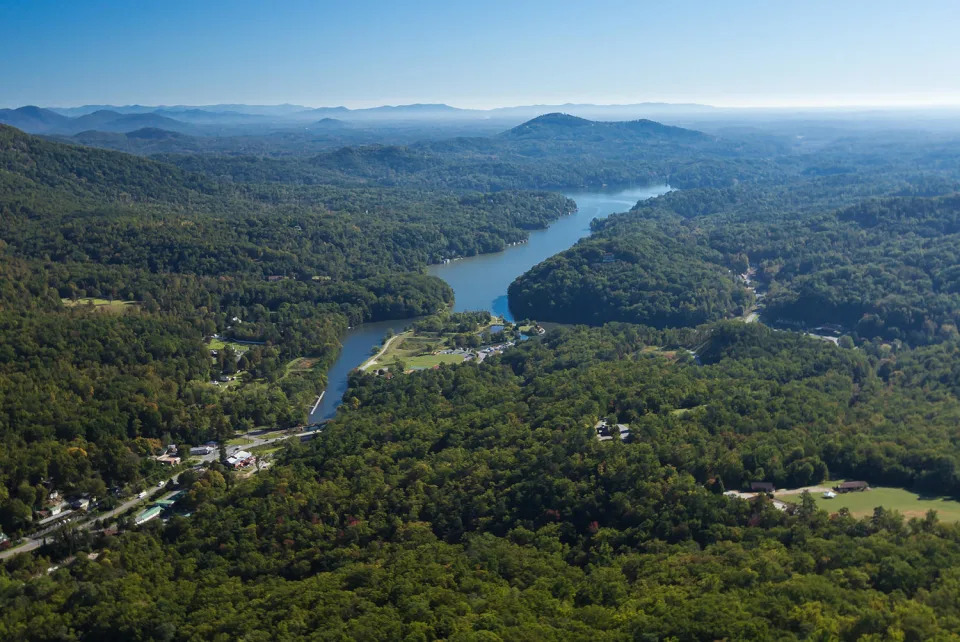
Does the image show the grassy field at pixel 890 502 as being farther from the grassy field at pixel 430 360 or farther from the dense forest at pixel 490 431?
the grassy field at pixel 430 360

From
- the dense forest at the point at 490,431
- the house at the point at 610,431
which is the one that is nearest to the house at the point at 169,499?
the dense forest at the point at 490,431

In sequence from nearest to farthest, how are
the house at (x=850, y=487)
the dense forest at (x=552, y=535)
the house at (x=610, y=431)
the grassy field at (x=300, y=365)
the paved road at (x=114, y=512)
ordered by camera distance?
1. the dense forest at (x=552, y=535)
2. the house at (x=850, y=487)
3. the paved road at (x=114, y=512)
4. the house at (x=610, y=431)
5. the grassy field at (x=300, y=365)

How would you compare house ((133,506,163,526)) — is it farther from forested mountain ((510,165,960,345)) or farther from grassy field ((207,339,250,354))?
forested mountain ((510,165,960,345))

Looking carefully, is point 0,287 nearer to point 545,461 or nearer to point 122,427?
point 122,427

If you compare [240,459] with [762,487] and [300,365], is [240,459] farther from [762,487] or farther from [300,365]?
[762,487]

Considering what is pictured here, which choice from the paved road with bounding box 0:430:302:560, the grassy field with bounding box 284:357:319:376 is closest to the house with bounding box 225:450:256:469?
the paved road with bounding box 0:430:302:560

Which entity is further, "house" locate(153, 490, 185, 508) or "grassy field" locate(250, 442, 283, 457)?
"grassy field" locate(250, 442, 283, 457)

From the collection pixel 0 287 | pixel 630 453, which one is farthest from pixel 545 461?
pixel 0 287
